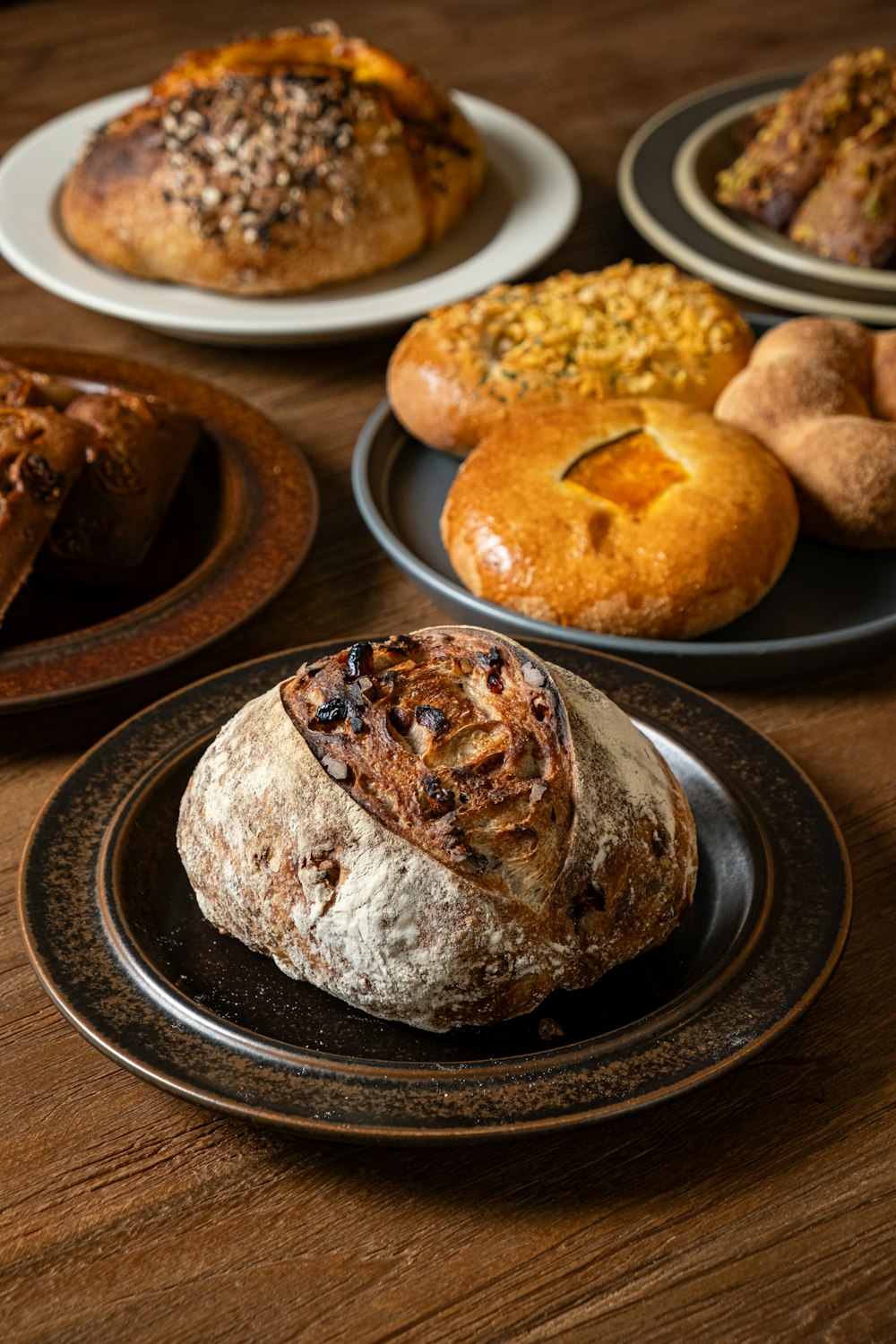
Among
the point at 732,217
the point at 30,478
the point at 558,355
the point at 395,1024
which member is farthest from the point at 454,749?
the point at 732,217

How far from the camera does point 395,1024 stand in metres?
0.81

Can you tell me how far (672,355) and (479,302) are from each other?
0.24m

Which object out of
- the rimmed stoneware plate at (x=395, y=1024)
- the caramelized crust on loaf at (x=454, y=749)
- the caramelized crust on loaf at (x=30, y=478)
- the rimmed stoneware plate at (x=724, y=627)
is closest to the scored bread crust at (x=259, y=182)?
the rimmed stoneware plate at (x=724, y=627)

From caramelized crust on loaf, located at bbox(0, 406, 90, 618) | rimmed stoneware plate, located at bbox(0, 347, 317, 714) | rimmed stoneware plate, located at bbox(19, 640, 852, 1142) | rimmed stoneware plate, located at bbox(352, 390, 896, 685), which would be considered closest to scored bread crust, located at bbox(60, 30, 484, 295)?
rimmed stoneware plate, located at bbox(0, 347, 317, 714)

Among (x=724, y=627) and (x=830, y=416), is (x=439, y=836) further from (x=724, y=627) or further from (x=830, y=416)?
(x=830, y=416)

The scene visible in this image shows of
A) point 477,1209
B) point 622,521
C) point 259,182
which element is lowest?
point 477,1209

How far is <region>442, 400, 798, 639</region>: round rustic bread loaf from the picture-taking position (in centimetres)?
116

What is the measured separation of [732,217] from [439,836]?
143cm

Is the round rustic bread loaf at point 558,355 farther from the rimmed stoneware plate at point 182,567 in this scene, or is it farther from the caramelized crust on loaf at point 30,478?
the caramelized crust on loaf at point 30,478

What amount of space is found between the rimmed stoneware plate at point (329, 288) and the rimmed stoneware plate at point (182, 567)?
15 centimetres

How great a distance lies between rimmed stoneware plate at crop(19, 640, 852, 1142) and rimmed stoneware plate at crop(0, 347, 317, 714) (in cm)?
14

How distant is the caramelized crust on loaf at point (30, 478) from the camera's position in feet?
3.72

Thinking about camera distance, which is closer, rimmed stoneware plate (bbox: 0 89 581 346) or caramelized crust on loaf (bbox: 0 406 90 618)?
caramelized crust on loaf (bbox: 0 406 90 618)

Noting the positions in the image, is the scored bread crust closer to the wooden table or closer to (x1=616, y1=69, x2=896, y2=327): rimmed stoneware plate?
(x1=616, y1=69, x2=896, y2=327): rimmed stoneware plate
